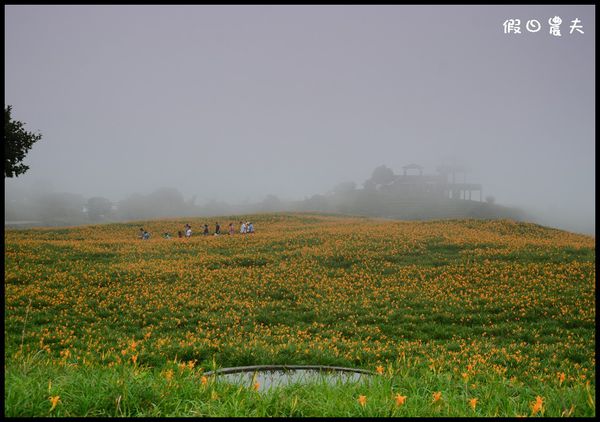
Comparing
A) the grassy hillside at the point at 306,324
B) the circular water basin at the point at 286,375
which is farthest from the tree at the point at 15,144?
the circular water basin at the point at 286,375

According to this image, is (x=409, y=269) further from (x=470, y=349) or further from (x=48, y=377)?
(x=48, y=377)

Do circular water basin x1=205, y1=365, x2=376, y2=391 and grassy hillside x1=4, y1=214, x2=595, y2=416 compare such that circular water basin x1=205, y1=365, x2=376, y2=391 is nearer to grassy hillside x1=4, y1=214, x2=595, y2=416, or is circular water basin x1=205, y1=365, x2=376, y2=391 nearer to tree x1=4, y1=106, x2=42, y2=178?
grassy hillside x1=4, y1=214, x2=595, y2=416

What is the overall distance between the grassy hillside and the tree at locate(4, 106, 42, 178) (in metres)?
4.07

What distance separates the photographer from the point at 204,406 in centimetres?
484

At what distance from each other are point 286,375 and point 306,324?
6.36 meters

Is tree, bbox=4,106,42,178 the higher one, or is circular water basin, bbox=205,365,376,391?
tree, bbox=4,106,42,178

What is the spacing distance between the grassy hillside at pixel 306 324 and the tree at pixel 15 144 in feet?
13.3

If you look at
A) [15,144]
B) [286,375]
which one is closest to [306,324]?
[286,375]

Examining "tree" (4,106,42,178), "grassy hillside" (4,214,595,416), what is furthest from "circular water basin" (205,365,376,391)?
"tree" (4,106,42,178)

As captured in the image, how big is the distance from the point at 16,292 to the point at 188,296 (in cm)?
603

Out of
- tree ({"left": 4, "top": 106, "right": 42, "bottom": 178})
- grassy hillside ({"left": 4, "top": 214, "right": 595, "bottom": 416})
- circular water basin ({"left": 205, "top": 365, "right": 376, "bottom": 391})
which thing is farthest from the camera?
tree ({"left": 4, "top": 106, "right": 42, "bottom": 178})

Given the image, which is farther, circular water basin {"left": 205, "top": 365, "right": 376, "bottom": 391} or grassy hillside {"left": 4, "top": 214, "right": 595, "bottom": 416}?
circular water basin {"left": 205, "top": 365, "right": 376, "bottom": 391}

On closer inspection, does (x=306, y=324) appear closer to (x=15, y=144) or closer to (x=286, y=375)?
(x=286, y=375)

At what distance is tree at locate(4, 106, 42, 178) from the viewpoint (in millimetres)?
21939
